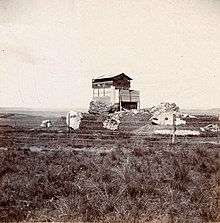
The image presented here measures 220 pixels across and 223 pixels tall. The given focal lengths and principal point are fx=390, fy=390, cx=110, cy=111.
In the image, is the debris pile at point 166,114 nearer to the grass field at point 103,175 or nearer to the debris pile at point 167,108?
the debris pile at point 167,108

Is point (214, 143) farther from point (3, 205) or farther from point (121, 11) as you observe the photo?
point (3, 205)

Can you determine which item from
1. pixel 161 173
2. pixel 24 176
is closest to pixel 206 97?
pixel 161 173

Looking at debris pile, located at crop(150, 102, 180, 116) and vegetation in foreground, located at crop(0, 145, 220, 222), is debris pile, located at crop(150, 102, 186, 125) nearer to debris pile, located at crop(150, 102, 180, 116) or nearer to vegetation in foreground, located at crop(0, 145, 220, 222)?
debris pile, located at crop(150, 102, 180, 116)

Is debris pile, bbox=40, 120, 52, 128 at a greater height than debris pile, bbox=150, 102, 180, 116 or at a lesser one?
lesser

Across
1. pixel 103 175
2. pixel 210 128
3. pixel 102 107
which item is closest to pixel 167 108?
pixel 210 128

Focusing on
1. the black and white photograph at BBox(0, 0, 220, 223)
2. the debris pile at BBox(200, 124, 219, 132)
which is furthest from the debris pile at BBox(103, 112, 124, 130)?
the debris pile at BBox(200, 124, 219, 132)

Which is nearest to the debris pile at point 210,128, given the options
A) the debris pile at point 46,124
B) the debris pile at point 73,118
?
the debris pile at point 73,118

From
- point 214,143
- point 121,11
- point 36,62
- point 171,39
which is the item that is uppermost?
point 121,11
